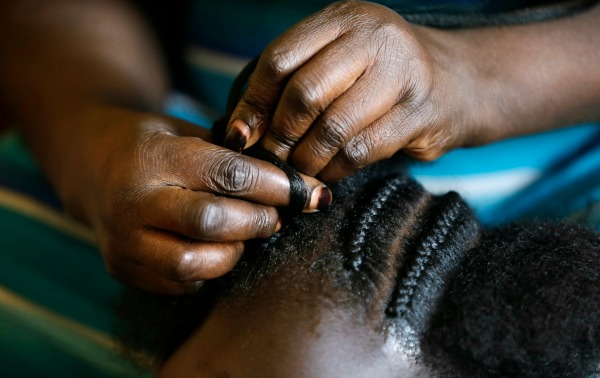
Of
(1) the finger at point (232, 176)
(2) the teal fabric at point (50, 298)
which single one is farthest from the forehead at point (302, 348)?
(2) the teal fabric at point (50, 298)

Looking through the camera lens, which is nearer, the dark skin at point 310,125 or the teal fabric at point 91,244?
the dark skin at point 310,125

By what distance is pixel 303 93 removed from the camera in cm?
59

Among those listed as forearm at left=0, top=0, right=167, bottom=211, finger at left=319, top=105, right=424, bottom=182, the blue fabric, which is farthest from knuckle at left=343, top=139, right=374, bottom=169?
forearm at left=0, top=0, right=167, bottom=211

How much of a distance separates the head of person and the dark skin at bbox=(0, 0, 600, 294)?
41 mm

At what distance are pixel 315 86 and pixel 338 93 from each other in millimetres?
30

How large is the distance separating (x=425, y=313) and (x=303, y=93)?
23 cm

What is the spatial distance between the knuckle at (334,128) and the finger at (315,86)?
1cm

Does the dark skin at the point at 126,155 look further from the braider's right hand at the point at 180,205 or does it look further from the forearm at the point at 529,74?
the forearm at the point at 529,74

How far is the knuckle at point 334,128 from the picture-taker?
61 centimetres

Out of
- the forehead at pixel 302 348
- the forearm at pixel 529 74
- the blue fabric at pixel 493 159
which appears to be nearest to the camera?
the forehead at pixel 302 348

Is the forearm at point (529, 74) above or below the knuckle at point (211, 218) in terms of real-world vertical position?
above

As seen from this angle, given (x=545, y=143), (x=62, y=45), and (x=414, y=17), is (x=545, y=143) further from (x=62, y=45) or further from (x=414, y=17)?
(x=62, y=45)

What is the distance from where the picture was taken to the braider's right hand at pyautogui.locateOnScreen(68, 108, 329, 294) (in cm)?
61

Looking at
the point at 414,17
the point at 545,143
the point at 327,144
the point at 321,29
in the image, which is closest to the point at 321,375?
the point at 327,144
